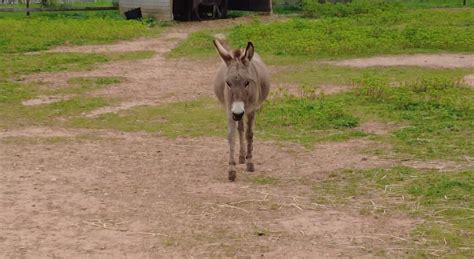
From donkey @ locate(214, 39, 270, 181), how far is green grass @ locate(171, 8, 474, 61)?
8869mm

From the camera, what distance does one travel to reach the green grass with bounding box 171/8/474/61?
18.3 m

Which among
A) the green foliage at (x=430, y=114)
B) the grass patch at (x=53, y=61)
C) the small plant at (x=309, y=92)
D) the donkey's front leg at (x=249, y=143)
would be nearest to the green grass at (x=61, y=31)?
the grass patch at (x=53, y=61)

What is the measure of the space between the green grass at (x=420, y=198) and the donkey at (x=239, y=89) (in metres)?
1.10

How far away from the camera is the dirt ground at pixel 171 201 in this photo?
6160 millimetres

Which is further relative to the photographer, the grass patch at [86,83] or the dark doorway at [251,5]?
the dark doorway at [251,5]

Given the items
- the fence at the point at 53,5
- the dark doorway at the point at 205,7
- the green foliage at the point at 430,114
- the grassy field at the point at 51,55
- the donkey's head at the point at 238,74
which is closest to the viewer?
the donkey's head at the point at 238,74

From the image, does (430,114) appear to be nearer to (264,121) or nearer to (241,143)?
(264,121)

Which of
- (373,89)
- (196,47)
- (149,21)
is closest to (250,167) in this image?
(373,89)

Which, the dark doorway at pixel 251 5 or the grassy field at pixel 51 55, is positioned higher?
the dark doorway at pixel 251 5

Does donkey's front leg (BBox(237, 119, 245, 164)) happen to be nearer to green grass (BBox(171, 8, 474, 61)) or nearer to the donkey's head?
the donkey's head

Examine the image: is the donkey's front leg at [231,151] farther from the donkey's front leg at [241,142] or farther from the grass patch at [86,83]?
the grass patch at [86,83]

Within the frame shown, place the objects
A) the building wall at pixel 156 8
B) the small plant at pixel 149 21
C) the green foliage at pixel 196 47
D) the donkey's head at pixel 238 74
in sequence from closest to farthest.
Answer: the donkey's head at pixel 238 74, the green foliage at pixel 196 47, the small plant at pixel 149 21, the building wall at pixel 156 8

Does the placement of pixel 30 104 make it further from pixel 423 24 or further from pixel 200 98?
pixel 423 24

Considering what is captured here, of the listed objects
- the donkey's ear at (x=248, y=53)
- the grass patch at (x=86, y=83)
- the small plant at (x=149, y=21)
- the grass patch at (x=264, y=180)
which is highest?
the donkey's ear at (x=248, y=53)
